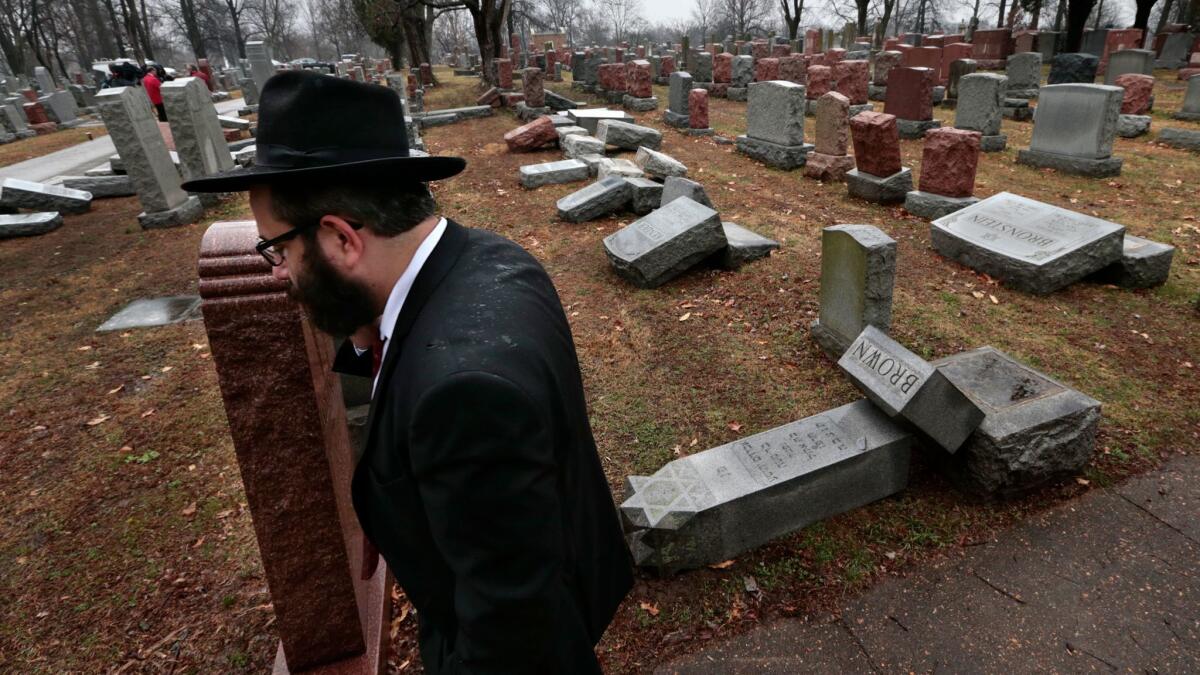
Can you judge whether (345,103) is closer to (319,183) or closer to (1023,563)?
(319,183)

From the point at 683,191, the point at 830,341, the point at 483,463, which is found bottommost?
the point at 830,341

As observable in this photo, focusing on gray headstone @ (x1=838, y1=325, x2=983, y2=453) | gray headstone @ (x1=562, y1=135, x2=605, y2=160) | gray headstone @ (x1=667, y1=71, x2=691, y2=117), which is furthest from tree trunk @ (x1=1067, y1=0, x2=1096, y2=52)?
gray headstone @ (x1=838, y1=325, x2=983, y2=453)

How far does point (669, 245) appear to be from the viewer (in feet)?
20.6

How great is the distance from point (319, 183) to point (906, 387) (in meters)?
2.97

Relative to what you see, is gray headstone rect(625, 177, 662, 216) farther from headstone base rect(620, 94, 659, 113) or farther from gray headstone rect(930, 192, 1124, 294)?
headstone base rect(620, 94, 659, 113)

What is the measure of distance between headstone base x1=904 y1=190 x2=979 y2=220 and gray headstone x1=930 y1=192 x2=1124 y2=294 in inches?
36.6

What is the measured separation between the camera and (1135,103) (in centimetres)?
1205

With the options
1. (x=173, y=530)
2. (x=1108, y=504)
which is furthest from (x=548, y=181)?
(x=1108, y=504)

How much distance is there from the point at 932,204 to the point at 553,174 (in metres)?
5.72

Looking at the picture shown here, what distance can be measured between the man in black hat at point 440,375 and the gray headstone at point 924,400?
226 cm

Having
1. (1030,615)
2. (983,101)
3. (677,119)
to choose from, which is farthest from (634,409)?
(677,119)

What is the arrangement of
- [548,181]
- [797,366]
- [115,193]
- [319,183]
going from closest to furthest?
1. [319,183]
2. [797,366]
3. [548,181]
4. [115,193]

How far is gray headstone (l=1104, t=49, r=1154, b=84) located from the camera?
13.9m

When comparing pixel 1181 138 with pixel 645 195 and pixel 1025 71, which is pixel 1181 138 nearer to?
pixel 1025 71
